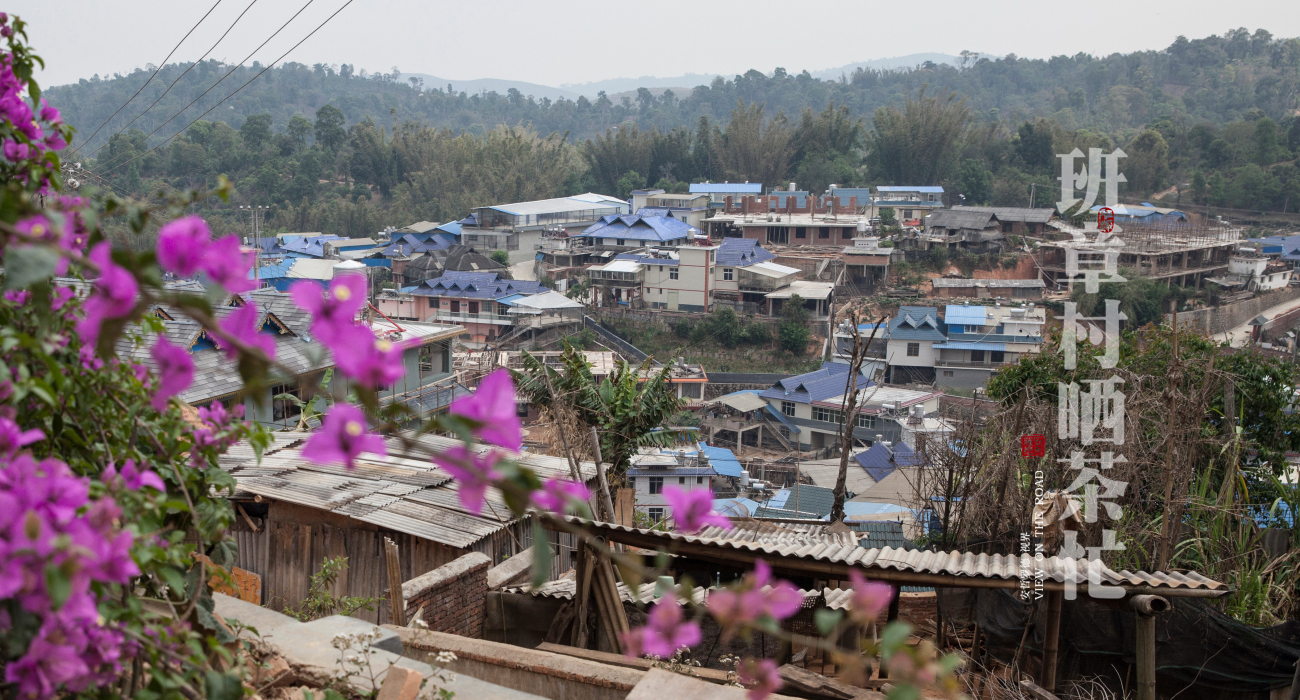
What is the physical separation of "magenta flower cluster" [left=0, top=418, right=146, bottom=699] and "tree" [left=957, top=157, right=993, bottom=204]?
135ft

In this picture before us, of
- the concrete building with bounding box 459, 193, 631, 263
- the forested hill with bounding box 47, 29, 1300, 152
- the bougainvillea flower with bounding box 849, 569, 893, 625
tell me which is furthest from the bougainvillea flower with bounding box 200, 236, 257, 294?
the forested hill with bounding box 47, 29, 1300, 152

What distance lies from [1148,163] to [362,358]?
149 ft

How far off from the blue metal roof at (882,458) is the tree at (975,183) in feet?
78.7

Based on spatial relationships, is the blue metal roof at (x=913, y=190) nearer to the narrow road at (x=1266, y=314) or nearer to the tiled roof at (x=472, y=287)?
the narrow road at (x=1266, y=314)

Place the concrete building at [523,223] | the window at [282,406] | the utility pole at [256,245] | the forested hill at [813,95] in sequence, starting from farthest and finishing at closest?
1. the forested hill at [813,95]
2. the concrete building at [523,223]
3. the window at [282,406]
4. the utility pole at [256,245]

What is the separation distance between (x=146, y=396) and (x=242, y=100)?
87.1m

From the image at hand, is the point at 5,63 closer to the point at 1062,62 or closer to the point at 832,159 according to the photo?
the point at 832,159

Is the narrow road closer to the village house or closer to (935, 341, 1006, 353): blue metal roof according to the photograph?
(935, 341, 1006, 353): blue metal roof

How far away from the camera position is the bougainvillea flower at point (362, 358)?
61cm

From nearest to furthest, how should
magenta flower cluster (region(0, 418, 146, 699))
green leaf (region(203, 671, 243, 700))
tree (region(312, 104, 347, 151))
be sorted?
magenta flower cluster (region(0, 418, 146, 699))
green leaf (region(203, 671, 243, 700))
tree (region(312, 104, 347, 151))

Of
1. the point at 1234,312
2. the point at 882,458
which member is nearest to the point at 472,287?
the point at 882,458

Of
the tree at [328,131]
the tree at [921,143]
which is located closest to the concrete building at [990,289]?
the tree at [921,143]

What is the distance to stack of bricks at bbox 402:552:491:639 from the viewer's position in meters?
3.78

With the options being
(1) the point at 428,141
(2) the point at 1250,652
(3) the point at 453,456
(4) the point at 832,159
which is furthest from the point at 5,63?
(1) the point at 428,141
